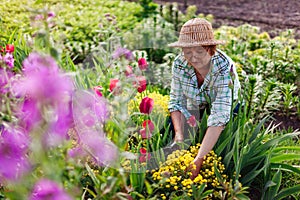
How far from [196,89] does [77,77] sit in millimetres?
718

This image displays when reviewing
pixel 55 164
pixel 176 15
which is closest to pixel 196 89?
pixel 55 164

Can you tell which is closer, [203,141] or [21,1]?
[203,141]

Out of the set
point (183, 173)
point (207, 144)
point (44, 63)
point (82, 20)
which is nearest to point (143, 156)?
point (183, 173)

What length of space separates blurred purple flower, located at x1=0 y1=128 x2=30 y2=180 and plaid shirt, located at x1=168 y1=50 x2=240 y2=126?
3.85 ft

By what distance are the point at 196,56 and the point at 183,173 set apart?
1.83 ft

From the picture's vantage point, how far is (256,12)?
21.9ft

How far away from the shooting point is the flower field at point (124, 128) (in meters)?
1.12

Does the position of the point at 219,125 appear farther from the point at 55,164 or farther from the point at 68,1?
the point at 68,1

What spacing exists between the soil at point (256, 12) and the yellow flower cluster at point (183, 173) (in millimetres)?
3671

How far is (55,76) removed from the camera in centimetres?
100

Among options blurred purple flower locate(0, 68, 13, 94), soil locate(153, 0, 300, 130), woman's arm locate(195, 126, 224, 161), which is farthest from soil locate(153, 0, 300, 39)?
blurred purple flower locate(0, 68, 13, 94)

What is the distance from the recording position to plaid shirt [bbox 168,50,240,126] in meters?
2.27

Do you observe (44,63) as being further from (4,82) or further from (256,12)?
(256,12)

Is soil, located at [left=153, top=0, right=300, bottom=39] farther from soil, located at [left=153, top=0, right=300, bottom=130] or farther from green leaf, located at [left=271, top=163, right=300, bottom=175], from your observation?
green leaf, located at [left=271, top=163, right=300, bottom=175]
